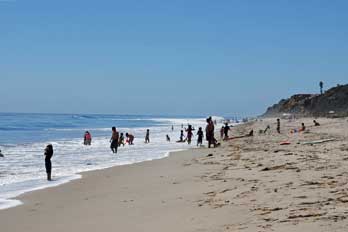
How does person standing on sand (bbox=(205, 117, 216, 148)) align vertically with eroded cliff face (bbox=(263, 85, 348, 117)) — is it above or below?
below

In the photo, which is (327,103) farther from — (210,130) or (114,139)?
(114,139)

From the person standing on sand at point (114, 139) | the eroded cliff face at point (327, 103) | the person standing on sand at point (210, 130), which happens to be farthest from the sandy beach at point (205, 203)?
the eroded cliff face at point (327, 103)

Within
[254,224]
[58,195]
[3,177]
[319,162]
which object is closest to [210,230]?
[254,224]

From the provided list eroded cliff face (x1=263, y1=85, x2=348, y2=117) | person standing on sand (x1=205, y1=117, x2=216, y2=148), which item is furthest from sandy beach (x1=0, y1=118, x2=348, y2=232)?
eroded cliff face (x1=263, y1=85, x2=348, y2=117)

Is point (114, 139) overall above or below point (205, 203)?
above

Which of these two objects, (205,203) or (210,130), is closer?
(205,203)

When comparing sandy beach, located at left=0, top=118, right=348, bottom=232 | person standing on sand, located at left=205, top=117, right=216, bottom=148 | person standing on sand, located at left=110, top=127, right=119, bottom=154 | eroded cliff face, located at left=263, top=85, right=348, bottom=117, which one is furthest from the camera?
eroded cliff face, located at left=263, top=85, right=348, bottom=117

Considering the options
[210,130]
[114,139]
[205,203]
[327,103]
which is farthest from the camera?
[327,103]

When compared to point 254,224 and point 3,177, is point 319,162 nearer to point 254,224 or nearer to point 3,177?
point 254,224

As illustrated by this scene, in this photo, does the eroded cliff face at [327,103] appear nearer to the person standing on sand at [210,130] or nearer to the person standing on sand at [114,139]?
the person standing on sand at [210,130]

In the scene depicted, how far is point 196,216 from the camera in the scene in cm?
748

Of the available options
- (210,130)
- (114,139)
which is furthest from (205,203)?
(114,139)

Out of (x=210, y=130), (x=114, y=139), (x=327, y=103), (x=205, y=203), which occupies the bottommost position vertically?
(x=205, y=203)

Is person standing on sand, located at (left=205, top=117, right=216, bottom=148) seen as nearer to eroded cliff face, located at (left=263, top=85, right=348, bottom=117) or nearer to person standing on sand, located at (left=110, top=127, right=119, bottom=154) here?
person standing on sand, located at (left=110, top=127, right=119, bottom=154)
